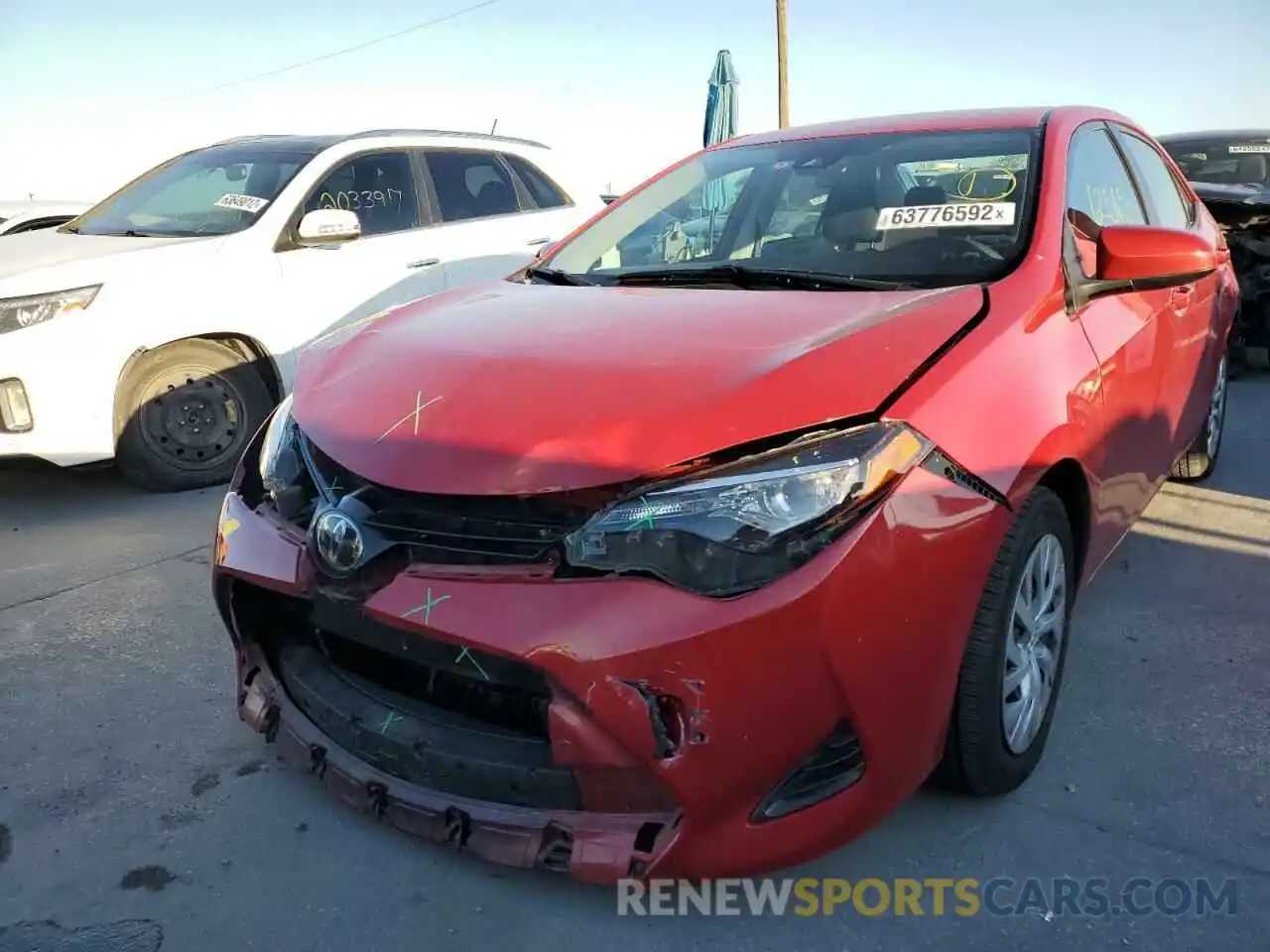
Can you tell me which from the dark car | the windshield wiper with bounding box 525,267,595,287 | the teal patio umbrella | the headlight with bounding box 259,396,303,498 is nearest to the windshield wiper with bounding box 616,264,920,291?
the windshield wiper with bounding box 525,267,595,287

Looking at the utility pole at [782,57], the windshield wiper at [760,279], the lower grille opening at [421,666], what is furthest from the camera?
the utility pole at [782,57]

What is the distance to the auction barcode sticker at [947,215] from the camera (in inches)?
106

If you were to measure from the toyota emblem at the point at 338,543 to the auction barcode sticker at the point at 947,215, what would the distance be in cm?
172

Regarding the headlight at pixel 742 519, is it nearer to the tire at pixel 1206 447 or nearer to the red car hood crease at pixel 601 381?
the red car hood crease at pixel 601 381

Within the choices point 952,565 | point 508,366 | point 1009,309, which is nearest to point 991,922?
point 952,565

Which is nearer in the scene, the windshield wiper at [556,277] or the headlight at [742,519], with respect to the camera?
the headlight at [742,519]

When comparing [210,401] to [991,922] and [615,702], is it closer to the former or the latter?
[615,702]

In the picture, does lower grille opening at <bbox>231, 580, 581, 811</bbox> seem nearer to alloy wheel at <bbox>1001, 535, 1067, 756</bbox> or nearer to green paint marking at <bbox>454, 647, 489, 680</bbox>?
green paint marking at <bbox>454, 647, 489, 680</bbox>

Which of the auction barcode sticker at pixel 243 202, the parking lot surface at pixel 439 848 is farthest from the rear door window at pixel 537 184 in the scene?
the parking lot surface at pixel 439 848

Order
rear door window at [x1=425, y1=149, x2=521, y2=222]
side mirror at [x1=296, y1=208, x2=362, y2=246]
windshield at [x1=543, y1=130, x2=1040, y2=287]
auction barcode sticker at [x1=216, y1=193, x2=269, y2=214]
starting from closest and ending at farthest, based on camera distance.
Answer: windshield at [x1=543, y1=130, x2=1040, y2=287]
side mirror at [x1=296, y1=208, x2=362, y2=246]
auction barcode sticker at [x1=216, y1=193, x2=269, y2=214]
rear door window at [x1=425, y1=149, x2=521, y2=222]

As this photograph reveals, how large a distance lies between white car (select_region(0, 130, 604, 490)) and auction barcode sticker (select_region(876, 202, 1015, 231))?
2994mm

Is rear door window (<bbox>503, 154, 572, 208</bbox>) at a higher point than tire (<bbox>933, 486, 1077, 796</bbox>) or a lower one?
higher

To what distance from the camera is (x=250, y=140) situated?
18.7 feet

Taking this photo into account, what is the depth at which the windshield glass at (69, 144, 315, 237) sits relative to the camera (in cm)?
505
